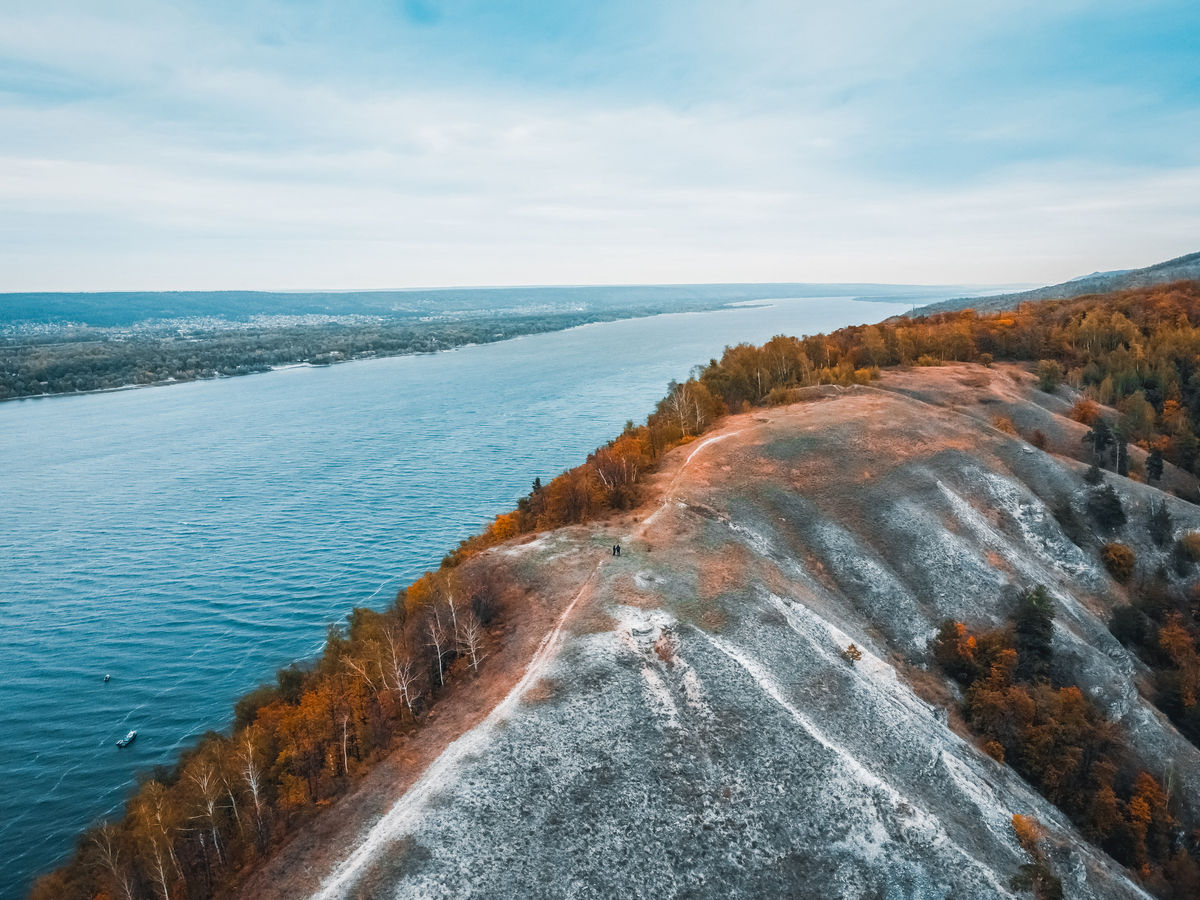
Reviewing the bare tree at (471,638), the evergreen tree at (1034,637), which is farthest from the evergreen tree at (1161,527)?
the bare tree at (471,638)

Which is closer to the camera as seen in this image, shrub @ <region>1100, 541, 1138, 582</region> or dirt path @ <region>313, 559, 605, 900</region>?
dirt path @ <region>313, 559, 605, 900</region>

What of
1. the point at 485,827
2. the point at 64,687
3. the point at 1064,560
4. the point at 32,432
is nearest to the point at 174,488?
the point at 64,687

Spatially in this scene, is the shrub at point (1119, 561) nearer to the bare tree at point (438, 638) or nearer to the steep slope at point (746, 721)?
the steep slope at point (746, 721)

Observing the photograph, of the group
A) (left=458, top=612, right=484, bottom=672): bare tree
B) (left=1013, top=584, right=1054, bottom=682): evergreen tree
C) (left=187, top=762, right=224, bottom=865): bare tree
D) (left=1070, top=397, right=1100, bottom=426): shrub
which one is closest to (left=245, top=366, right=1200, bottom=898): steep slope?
(left=1013, top=584, right=1054, bottom=682): evergreen tree

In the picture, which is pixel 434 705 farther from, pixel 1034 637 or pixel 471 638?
pixel 1034 637

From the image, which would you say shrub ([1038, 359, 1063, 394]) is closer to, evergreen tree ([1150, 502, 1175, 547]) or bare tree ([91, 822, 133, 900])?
evergreen tree ([1150, 502, 1175, 547])

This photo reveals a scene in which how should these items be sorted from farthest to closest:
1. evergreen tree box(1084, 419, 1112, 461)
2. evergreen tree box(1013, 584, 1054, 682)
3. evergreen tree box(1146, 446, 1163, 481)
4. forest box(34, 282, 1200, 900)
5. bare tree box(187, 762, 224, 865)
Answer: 1. evergreen tree box(1146, 446, 1163, 481)
2. evergreen tree box(1084, 419, 1112, 461)
3. evergreen tree box(1013, 584, 1054, 682)
4. forest box(34, 282, 1200, 900)
5. bare tree box(187, 762, 224, 865)

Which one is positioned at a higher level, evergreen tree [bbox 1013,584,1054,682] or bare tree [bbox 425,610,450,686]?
bare tree [bbox 425,610,450,686]

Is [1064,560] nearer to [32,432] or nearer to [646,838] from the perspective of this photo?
[646,838]
